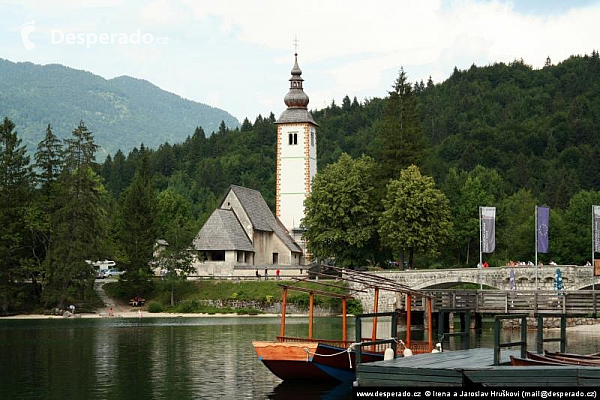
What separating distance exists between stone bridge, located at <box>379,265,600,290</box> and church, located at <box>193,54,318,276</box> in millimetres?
15989

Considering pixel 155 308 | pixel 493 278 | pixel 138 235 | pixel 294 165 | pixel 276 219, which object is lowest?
pixel 155 308

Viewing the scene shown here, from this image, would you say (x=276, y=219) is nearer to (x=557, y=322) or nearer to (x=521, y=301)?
(x=557, y=322)

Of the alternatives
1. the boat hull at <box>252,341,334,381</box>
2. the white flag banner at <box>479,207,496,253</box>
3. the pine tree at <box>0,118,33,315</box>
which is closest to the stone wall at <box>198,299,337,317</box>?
the pine tree at <box>0,118,33,315</box>

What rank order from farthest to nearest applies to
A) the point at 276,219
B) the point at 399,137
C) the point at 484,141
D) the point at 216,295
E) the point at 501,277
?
the point at 484,141 < the point at 276,219 < the point at 399,137 < the point at 216,295 < the point at 501,277

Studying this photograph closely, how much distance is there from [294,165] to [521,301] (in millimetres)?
46281

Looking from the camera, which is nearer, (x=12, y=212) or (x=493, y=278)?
(x=493, y=278)

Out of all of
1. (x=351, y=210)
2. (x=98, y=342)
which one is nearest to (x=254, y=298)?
(x=351, y=210)

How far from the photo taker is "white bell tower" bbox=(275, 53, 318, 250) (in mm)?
100312

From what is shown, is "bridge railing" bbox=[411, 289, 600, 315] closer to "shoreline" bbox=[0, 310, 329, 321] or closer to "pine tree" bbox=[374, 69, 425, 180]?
"shoreline" bbox=[0, 310, 329, 321]

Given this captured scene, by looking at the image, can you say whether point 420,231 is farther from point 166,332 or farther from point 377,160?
point 166,332

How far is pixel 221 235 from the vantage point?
304 feet

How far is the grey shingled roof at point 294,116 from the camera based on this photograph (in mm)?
100500

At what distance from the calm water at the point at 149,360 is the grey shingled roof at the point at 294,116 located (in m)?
33.9

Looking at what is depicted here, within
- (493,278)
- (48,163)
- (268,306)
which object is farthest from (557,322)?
(48,163)
